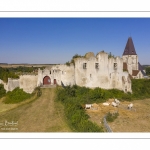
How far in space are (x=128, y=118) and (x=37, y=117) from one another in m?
5.79

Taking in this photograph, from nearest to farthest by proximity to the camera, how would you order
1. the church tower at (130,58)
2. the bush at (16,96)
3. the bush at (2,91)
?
the bush at (16,96) → the bush at (2,91) → the church tower at (130,58)

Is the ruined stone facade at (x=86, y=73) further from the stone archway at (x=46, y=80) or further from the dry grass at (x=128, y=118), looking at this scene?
the dry grass at (x=128, y=118)

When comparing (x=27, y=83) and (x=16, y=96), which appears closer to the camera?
(x=16, y=96)

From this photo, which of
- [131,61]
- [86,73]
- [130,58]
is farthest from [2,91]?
[131,61]

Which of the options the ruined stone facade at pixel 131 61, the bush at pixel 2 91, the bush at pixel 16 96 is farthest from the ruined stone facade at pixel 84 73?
the ruined stone facade at pixel 131 61

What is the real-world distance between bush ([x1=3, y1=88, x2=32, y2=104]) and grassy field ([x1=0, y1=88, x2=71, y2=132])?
6.59 feet

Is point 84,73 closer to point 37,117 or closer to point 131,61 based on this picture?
point 37,117

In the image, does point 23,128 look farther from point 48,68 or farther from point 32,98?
point 48,68

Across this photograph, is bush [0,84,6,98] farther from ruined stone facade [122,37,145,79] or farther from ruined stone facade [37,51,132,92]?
ruined stone facade [122,37,145,79]

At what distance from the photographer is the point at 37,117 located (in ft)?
37.9

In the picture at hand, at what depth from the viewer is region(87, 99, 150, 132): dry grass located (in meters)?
10.6

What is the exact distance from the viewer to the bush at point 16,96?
16053mm

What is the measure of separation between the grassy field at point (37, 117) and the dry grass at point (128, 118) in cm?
228

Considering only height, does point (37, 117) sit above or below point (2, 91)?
below
